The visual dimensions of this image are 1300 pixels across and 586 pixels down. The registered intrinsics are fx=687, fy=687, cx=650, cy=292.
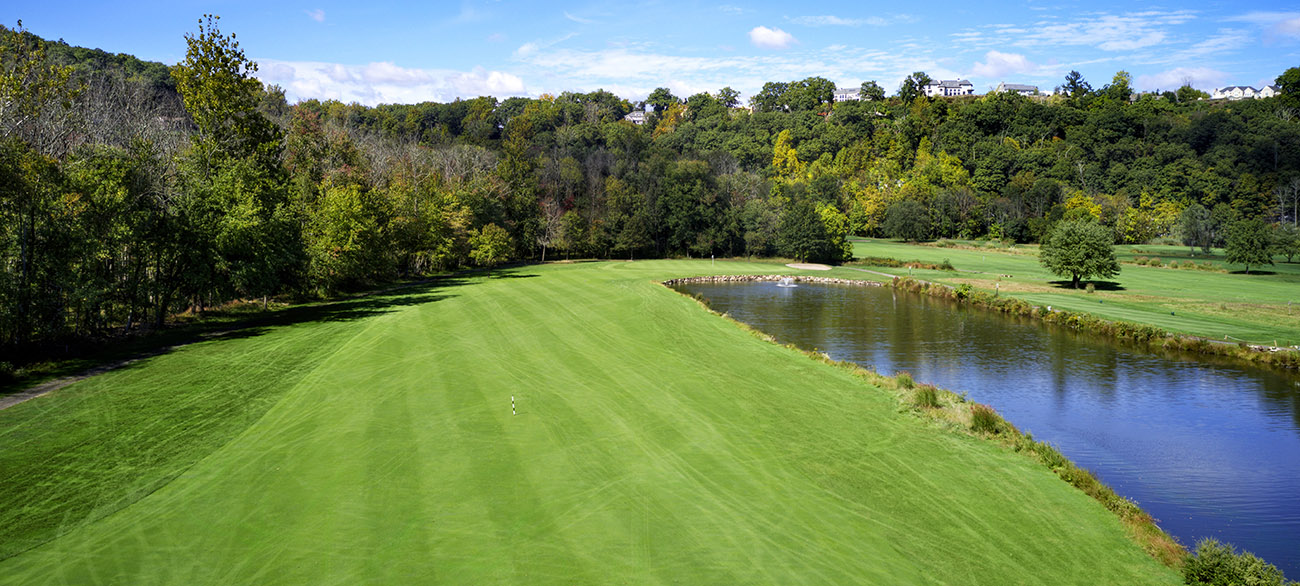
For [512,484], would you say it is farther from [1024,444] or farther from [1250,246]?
[1250,246]

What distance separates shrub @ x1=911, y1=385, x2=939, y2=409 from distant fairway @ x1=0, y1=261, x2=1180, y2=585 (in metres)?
0.95

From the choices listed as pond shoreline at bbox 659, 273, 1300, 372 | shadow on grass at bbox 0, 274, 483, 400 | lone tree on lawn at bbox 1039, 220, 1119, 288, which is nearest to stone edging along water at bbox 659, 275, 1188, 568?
pond shoreline at bbox 659, 273, 1300, 372

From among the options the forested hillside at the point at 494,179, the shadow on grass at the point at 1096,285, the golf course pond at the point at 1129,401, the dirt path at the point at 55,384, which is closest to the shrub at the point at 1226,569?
the golf course pond at the point at 1129,401

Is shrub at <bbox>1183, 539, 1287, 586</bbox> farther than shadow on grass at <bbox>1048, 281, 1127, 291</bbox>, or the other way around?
shadow on grass at <bbox>1048, 281, 1127, 291</bbox>

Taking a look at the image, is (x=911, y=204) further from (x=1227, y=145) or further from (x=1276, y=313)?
(x=1276, y=313)

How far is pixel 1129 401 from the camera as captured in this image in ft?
86.1

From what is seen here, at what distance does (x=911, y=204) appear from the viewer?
11075 centimetres

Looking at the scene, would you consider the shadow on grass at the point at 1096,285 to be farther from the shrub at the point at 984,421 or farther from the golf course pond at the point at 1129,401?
the shrub at the point at 984,421

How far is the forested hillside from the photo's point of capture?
2800 cm

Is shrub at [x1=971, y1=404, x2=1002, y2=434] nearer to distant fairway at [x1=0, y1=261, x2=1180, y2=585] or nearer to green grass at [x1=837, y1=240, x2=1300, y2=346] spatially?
distant fairway at [x1=0, y1=261, x2=1180, y2=585]

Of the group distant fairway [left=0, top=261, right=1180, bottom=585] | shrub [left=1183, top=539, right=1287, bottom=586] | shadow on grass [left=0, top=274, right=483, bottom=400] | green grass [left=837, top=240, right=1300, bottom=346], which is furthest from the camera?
green grass [left=837, top=240, right=1300, bottom=346]

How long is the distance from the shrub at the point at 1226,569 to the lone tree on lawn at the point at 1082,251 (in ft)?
166

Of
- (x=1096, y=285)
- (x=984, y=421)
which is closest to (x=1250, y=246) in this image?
(x=1096, y=285)

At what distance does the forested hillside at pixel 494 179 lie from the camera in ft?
91.9
